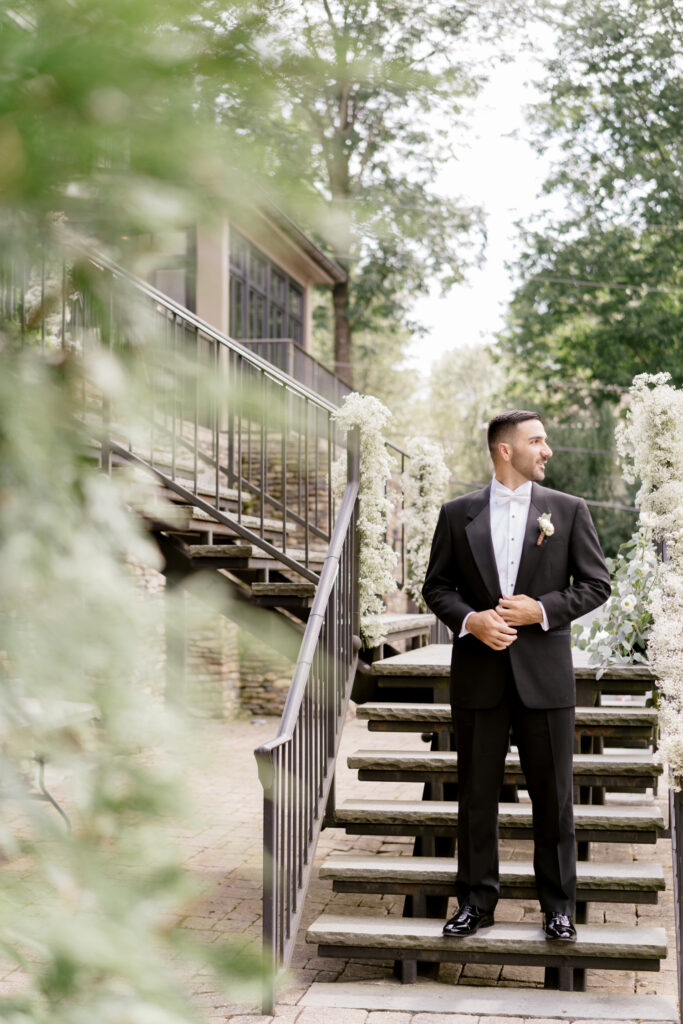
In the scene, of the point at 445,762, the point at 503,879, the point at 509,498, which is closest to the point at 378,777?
the point at 445,762

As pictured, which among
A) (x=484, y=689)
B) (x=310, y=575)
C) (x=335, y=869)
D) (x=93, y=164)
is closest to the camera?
(x=93, y=164)

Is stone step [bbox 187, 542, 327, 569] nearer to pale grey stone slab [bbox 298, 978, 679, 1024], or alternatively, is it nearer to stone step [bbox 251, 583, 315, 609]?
stone step [bbox 251, 583, 315, 609]

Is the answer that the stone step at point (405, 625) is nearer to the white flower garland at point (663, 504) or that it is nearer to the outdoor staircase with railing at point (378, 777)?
the outdoor staircase with railing at point (378, 777)

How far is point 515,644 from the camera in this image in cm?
A: 412

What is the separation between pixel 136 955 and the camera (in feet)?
2.68

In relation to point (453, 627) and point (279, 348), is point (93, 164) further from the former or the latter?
point (279, 348)

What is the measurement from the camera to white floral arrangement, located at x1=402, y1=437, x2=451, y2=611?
7.29m

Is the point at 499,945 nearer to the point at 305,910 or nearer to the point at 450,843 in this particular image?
the point at 450,843

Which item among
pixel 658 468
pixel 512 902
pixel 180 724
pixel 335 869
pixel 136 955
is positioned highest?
pixel 658 468

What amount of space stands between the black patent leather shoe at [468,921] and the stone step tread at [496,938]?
0.03 m

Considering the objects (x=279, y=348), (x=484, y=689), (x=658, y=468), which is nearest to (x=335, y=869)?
(x=484, y=689)

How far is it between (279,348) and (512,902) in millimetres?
13621

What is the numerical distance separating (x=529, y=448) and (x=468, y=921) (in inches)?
73.3

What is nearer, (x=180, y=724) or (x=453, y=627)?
(x=180, y=724)
